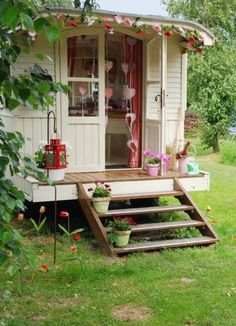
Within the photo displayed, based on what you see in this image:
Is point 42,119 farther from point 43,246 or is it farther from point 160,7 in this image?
point 160,7

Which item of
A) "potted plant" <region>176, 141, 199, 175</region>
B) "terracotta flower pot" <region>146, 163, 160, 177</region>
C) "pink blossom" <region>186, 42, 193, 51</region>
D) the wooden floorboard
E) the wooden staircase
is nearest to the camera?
the wooden staircase

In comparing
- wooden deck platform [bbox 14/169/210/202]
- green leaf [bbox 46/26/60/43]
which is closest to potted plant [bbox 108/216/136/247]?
wooden deck platform [bbox 14/169/210/202]

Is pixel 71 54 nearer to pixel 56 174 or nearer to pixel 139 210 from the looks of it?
pixel 56 174

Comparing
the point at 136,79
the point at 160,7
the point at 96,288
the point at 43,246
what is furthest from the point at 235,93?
the point at 96,288

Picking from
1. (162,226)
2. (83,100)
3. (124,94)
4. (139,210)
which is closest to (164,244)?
(162,226)

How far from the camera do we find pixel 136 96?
650 centimetres

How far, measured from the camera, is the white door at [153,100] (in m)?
5.98

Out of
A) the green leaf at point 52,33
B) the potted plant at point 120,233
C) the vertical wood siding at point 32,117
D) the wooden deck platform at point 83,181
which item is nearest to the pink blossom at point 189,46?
the wooden deck platform at point 83,181

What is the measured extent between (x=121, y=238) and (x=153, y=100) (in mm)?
2377

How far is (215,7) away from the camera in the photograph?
583 inches

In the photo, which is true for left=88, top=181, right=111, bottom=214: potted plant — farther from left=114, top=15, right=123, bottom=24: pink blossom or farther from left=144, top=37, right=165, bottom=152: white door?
left=114, top=15, right=123, bottom=24: pink blossom

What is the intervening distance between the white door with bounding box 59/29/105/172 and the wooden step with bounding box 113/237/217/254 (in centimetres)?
154

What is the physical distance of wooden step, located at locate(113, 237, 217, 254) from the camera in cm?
480

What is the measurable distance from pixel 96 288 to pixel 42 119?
254cm
